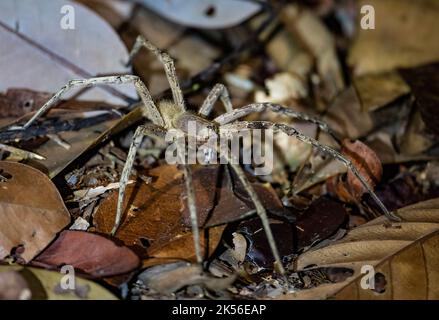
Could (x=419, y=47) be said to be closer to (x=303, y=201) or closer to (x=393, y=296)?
(x=303, y=201)

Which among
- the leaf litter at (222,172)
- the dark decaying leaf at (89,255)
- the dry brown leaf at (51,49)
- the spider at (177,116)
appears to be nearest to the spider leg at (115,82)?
the spider at (177,116)

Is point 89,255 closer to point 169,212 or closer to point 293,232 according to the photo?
point 169,212

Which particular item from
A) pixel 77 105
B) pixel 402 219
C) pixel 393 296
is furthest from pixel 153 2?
pixel 393 296

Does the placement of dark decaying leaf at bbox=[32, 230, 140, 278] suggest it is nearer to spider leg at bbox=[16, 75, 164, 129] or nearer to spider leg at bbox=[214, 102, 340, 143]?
spider leg at bbox=[16, 75, 164, 129]

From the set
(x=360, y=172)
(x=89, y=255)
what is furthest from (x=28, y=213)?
(x=360, y=172)
